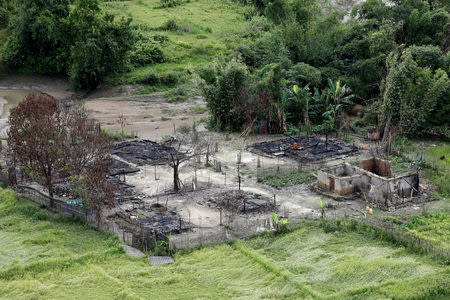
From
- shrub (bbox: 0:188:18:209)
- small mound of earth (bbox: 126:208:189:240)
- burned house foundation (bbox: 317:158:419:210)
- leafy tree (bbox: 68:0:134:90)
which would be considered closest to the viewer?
small mound of earth (bbox: 126:208:189:240)

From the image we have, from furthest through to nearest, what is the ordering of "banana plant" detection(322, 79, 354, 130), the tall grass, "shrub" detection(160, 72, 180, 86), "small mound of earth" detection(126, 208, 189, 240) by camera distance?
"shrub" detection(160, 72, 180, 86)
"banana plant" detection(322, 79, 354, 130)
the tall grass
"small mound of earth" detection(126, 208, 189, 240)

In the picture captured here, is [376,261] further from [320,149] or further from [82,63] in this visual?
[82,63]

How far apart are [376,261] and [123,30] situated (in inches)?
1160

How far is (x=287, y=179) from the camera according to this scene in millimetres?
27969

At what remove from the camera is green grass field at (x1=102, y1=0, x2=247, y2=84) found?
160 ft

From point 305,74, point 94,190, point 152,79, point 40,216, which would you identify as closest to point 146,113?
point 152,79

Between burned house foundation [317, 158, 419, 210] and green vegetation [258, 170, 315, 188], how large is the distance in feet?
3.52

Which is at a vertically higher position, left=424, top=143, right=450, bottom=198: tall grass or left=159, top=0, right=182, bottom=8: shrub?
left=159, top=0, right=182, bottom=8: shrub

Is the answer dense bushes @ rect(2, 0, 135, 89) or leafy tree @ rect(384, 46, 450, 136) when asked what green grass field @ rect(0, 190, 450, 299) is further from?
dense bushes @ rect(2, 0, 135, 89)

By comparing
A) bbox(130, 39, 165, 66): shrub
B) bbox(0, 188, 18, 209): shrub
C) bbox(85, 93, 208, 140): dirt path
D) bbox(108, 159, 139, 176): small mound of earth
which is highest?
bbox(130, 39, 165, 66): shrub

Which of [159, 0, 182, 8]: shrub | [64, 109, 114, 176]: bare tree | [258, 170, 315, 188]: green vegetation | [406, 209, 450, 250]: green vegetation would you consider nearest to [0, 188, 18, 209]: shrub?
[64, 109, 114, 176]: bare tree

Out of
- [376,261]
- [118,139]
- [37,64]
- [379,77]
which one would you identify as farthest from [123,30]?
[376,261]

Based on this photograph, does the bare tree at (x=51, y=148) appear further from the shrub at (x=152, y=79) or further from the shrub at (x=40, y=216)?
the shrub at (x=152, y=79)

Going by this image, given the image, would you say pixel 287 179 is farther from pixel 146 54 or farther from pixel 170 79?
pixel 146 54
